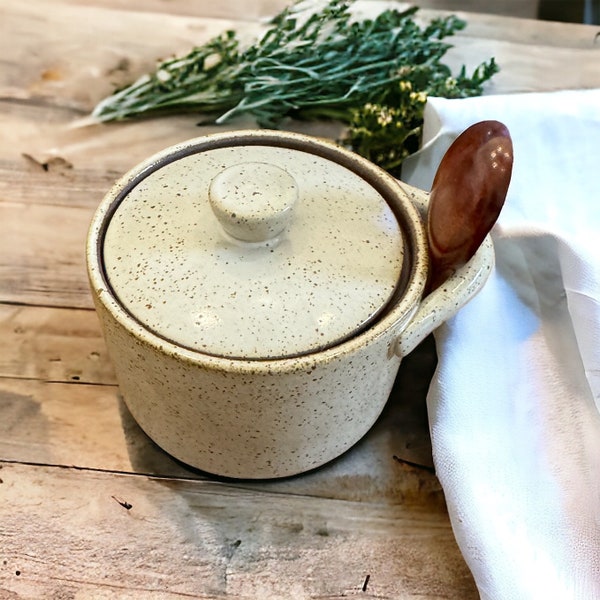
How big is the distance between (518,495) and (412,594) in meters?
0.13

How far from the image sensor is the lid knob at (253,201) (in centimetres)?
58

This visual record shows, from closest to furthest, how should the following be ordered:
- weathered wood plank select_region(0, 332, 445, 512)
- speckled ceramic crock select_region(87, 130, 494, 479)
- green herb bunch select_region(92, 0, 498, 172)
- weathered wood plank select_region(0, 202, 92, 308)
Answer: speckled ceramic crock select_region(87, 130, 494, 479)
weathered wood plank select_region(0, 332, 445, 512)
weathered wood plank select_region(0, 202, 92, 308)
green herb bunch select_region(92, 0, 498, 172)

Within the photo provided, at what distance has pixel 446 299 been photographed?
623 mm

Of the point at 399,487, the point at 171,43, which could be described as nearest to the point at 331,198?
the point at 399,487

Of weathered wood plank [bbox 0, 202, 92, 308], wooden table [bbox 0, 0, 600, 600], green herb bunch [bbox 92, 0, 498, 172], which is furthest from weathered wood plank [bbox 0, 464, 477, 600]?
green herb bunch [bbox 92, 0, 498, 172]

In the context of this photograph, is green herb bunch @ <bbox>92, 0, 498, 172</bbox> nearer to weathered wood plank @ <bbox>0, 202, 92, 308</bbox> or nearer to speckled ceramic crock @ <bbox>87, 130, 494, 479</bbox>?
weathered wood plank @ <bbox>0, 202, 92, 308</bbox>

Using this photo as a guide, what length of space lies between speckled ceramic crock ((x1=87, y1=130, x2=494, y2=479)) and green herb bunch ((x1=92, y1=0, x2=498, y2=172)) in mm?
333

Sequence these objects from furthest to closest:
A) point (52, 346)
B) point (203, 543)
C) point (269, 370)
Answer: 1. point (52, 346)
2. point (203, 543)
3. point (269, 370)

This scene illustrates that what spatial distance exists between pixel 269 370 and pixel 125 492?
236 millimetres

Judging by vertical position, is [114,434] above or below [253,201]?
below

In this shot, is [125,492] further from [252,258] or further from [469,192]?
[469,192]

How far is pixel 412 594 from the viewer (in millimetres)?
632

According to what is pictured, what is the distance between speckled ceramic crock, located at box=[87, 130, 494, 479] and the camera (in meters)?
0.56

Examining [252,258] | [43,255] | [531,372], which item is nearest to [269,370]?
[252,258]
